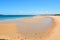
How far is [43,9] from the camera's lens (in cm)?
113

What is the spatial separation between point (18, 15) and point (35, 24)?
0.19 metres

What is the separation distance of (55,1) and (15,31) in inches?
19.6

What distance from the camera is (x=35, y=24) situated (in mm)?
1111

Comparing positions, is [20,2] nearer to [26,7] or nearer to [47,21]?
[26,7]

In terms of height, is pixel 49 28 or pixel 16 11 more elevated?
pixel 16 11

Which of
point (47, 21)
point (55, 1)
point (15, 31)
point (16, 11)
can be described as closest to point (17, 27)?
point (15, 31)

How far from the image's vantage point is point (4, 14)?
1.12 m

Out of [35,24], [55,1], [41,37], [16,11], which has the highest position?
[55,1]

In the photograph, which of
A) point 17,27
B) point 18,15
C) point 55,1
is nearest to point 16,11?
point 18,15


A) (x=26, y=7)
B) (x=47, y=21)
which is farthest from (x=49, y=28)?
(x=26, y=7)

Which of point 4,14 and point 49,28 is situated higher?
point 4,14

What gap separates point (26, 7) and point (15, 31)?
0.87ft

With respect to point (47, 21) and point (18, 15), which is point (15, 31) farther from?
point (47, 21)

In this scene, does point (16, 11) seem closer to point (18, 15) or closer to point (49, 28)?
point (18, 15)
